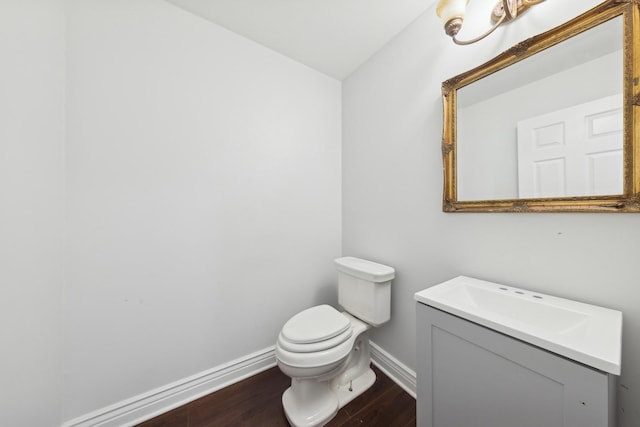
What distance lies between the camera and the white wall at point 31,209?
2.69ft

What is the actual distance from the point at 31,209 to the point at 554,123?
2070mm

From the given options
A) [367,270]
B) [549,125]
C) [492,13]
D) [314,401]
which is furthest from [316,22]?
[314,401]

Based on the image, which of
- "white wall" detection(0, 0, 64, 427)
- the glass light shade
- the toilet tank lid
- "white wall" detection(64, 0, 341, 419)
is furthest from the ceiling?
the toilet tank lid

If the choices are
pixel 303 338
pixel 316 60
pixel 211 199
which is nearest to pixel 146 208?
pixel 211 199

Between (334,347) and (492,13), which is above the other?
(492,13)

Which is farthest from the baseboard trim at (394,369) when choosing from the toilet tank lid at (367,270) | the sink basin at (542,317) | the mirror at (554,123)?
the mirror at (554,123)

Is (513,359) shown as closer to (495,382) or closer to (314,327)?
(495,382)

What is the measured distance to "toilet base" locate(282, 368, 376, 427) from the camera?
1.15 m

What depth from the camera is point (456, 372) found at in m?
0.79

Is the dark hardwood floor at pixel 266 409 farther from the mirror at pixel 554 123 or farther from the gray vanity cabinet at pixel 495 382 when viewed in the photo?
the mirror at pixel 554 123

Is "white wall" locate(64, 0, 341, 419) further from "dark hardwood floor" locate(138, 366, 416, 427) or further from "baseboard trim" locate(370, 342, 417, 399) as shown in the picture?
"baseboard trim" locate(370, 342, 417, 399)

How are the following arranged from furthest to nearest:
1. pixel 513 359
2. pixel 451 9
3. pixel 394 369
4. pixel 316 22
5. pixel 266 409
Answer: pixel 394 369
pixel 316 22
pixel 266 409
pixel 451 9
pixel 513 359

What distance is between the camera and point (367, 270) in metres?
1.41

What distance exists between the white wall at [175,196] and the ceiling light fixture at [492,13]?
3.30 ft
